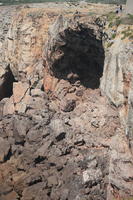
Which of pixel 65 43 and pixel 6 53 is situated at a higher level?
pixel 65 43

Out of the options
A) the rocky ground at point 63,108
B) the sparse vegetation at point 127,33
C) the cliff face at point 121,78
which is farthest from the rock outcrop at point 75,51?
the cliff face at point 121,78

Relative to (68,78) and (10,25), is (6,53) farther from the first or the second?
(68,78)

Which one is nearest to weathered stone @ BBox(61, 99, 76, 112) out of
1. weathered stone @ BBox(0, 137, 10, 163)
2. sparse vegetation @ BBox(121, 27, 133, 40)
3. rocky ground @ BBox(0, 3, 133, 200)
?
rocky ground @ BBox(0, 3, 133, 200)

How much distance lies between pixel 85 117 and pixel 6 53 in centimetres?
1732

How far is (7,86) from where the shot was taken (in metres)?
48.5

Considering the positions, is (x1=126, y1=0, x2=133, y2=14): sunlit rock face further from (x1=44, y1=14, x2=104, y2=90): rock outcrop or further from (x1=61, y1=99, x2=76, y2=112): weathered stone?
(x1=61, y1=99, x2=76, y2=112): weathered stone

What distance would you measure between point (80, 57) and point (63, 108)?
7.39 m

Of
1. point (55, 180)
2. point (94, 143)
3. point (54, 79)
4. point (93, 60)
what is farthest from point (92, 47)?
point (55, 180)

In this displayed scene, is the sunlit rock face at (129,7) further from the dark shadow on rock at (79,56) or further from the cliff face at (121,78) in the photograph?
the cliff face at (121,78)

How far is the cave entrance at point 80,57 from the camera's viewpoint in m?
38.5

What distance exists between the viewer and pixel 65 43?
39.9 meters

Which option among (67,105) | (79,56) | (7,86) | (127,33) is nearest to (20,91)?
(7,86)

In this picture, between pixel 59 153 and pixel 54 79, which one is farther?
pixel 54 79

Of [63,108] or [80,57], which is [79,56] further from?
[63,108]
